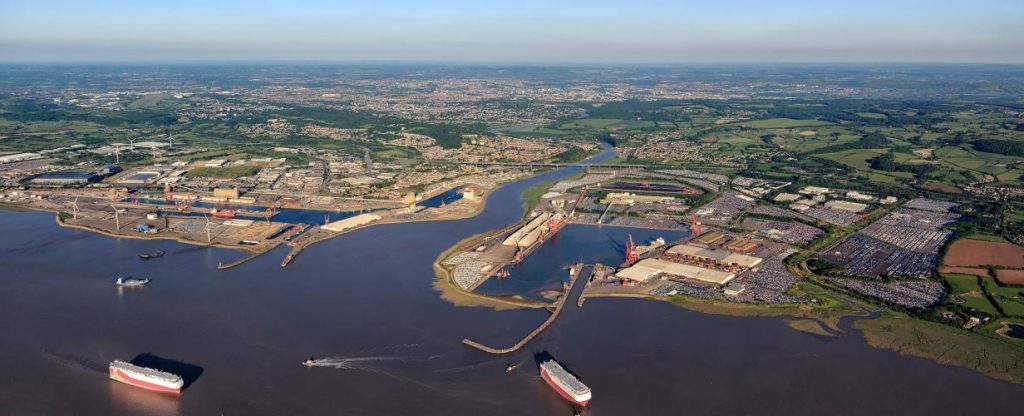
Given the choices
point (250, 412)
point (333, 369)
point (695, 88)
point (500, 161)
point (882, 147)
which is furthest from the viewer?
point (695, 88)

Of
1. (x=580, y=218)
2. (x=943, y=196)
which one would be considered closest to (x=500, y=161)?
(x=580, y=218)

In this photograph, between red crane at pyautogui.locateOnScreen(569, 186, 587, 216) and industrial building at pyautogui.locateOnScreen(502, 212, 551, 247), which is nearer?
industrial building at pyautogui.locateOnScreen(502, 212, 551, 247)

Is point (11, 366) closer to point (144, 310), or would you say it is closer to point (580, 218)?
point (144, 310)

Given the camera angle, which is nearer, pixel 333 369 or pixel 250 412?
pixel 250 412

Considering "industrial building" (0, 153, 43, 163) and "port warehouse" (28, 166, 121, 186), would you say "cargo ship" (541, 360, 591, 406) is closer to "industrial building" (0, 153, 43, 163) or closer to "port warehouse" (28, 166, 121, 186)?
"port warehouse" (28, 166, 121, 186)

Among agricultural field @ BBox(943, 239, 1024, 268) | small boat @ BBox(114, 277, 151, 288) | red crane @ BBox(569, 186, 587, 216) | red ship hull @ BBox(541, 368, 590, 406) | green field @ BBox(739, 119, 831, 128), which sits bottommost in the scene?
red ship hull @ BBox(541, 368, 590, 406)

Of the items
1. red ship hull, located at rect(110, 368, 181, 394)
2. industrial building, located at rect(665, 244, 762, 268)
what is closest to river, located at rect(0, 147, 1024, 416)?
red ship hull, located at rect(110, 368, 181, 394)
